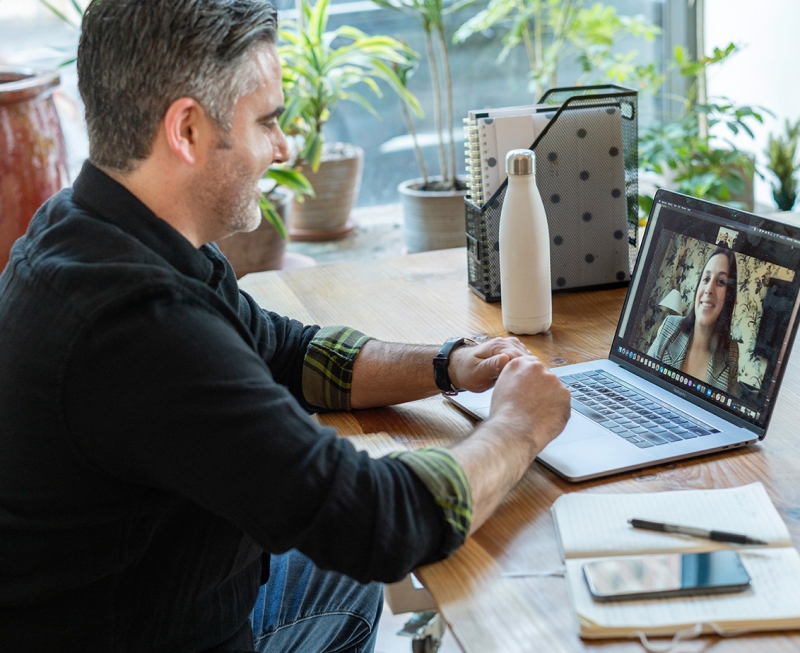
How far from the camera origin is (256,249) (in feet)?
9.61

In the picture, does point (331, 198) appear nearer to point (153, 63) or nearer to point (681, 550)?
point (153, 63)

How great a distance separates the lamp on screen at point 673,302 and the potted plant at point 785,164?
8.02 feet

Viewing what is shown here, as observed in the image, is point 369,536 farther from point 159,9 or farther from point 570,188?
point 570,188

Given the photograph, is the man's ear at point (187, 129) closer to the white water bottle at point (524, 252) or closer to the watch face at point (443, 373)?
the watch face at point (443, 373)

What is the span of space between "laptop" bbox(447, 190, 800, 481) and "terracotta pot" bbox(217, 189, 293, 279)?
1856mm

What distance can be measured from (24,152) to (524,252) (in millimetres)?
1444

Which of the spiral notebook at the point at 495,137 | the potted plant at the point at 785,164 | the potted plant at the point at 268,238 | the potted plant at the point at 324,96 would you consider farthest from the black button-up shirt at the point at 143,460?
the potted plant at the point at 785,164

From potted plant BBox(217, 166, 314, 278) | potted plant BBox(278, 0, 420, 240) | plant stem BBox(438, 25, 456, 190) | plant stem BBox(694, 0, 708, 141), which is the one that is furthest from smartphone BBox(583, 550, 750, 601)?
plant stem BBox(694, 0, 708, 141)

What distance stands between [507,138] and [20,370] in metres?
0.94

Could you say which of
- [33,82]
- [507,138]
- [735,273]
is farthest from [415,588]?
[33,82]

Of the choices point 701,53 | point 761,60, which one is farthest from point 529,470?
point 701,53

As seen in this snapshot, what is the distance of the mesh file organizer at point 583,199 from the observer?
1.51 m

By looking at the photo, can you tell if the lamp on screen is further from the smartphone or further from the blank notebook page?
the smartphone

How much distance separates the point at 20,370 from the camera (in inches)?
33.0
